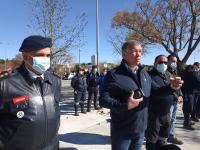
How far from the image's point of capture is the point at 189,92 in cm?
820

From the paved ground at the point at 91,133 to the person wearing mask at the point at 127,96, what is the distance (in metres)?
2.78

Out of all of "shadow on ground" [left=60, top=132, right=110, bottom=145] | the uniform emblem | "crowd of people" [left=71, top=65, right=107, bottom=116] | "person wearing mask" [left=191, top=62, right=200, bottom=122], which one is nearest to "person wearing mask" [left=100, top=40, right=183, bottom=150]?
the uniform emblem

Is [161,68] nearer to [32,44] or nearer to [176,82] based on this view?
[176,82]

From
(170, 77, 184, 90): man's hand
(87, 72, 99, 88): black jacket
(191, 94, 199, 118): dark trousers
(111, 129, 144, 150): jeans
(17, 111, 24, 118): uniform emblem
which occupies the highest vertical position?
(170, 77, 184, 90): man's hand

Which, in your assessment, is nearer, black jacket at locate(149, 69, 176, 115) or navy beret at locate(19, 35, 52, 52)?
navy beret at locate(19, 35, 52, 52)

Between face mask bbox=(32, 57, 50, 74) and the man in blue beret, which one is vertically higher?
face mask bbox=(32, 57, 50, 74)

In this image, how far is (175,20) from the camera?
47.3 ft

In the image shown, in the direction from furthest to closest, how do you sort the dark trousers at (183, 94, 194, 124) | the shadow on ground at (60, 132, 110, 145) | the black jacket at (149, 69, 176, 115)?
the dark trousers at (183, 94, 194, 124), the shadow on ground at (60, 132, 110, 145), the black jacket at (149, 69, 176, 115)

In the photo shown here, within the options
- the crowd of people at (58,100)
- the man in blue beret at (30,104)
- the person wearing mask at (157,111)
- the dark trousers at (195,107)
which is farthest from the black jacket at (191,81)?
the man in blue beret at (30,104)

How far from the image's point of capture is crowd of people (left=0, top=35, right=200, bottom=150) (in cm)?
241

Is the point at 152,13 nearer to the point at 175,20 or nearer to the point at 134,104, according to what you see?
the point at 175,20

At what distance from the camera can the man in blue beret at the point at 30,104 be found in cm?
240

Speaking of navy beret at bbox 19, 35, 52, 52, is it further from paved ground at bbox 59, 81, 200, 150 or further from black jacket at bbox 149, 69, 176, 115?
paved ground at bbox 59, 81, 200, 150

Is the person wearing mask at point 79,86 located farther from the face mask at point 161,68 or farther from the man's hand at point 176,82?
the man's hand at point 176,82
